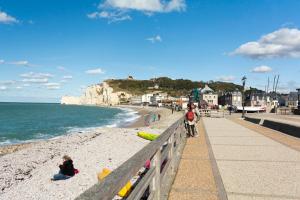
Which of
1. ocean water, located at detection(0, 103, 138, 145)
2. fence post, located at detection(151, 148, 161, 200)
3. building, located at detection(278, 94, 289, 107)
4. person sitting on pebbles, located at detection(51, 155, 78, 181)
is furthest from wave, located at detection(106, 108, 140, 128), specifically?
building, located at detection(278, 94, 289, 107)

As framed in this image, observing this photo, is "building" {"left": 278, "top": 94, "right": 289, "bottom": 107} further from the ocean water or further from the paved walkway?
the paved walkway

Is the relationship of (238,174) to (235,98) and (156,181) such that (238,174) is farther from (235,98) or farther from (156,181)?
(235,98)

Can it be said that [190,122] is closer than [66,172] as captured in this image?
No

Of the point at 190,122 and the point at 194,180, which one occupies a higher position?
the point at 190,122

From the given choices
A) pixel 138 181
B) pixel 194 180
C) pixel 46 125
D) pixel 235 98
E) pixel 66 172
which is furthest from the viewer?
pixel 235 98

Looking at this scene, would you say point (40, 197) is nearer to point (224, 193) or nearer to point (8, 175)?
point (8, 175)

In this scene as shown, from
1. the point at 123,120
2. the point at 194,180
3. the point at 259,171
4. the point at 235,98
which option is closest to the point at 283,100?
the point at 235,98

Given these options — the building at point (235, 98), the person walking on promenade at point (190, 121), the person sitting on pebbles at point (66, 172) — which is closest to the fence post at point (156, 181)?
the person sitting on pebbles at point (66, 172)

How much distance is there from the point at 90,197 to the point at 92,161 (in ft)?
51.1

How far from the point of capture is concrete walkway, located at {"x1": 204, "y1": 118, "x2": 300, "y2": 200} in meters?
5.50

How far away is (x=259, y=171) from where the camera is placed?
286 inches

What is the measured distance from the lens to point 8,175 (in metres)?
15.6

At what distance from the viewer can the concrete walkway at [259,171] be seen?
18.0 feet

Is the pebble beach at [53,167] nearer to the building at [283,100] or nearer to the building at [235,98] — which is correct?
the building at [235,98]
